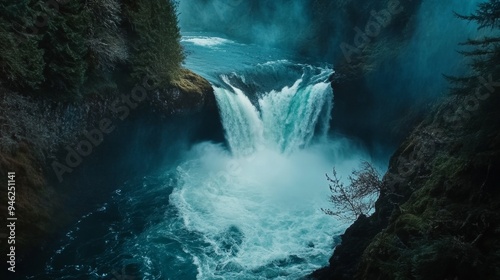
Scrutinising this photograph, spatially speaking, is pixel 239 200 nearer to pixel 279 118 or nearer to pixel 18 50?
pixel 279 118

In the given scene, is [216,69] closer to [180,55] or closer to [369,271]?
[180,55]

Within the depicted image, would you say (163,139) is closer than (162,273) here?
No

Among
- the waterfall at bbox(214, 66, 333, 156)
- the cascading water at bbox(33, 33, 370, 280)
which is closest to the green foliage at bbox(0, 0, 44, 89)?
the cascading water at bbox(33, 33, 370, 280)

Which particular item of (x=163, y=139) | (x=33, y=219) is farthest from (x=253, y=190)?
(x=33, y=219)

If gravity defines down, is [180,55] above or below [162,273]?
above

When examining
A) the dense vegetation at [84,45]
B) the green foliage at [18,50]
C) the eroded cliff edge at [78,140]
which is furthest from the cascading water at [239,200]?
the green foliage at [18,50]

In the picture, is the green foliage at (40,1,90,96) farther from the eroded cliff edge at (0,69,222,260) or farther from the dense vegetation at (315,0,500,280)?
the dense vegetation at (315,0,500,280)

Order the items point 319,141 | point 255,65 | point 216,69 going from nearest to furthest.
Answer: point 319,141
point 216,69
point 255,65
